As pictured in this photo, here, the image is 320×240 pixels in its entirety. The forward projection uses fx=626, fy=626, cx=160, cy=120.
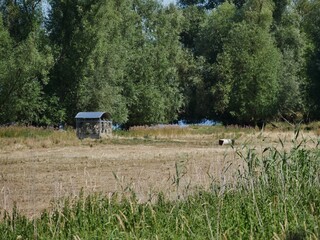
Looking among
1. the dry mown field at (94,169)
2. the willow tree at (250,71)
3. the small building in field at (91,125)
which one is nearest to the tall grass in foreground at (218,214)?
the dry mown field at (94,169)

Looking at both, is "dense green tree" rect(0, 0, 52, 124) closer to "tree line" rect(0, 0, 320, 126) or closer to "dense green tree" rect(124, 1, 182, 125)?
"tree line" rect(0, 0, 320, 126)

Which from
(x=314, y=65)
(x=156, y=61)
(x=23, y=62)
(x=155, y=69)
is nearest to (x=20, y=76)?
(x=23, y=62)

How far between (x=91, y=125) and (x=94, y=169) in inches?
634

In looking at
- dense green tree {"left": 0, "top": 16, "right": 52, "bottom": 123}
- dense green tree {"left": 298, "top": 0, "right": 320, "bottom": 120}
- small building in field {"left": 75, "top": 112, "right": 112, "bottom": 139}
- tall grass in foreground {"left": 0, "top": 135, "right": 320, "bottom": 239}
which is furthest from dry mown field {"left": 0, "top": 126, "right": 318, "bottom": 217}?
dense green tree {"left": 298, "top": 0, "right": 320, "bottom": 120}

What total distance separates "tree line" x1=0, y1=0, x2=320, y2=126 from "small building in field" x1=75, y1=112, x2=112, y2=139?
482 cm

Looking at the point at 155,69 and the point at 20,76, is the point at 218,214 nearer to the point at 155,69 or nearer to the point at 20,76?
the point at 20,76

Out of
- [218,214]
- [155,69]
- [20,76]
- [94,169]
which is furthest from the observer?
[155,69]

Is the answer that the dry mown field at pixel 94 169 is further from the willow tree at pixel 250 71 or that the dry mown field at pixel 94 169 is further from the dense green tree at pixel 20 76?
the willow tree at pixel 250 71

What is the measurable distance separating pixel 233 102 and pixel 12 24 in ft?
59.0

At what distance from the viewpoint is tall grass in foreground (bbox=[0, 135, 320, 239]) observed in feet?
20.1

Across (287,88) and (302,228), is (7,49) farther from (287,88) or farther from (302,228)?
(302,228)

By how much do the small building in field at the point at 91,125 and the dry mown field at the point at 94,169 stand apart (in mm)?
2168

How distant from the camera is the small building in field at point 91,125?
107 feet

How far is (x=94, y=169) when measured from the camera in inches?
659
